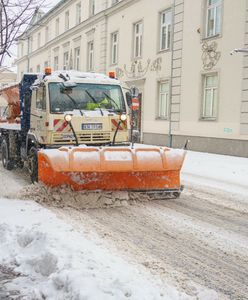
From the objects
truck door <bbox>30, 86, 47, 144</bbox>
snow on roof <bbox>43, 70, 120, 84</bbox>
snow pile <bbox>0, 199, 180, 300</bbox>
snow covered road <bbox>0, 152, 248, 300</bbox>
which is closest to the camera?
snow pile <bbox>0, 199, 180, 300</bbox>

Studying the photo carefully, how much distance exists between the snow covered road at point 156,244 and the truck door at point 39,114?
1.22 m

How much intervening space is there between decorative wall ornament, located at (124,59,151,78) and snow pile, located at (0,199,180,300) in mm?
17953

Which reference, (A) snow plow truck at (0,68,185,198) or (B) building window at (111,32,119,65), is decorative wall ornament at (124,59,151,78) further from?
(A) snow plow truck at (0,68,185,198)

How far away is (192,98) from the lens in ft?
62.3

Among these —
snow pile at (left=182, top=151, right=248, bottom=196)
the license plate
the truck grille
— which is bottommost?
snow pile at (left=182, top=151, right=248, bottom=196)

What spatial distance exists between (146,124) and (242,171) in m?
10.9

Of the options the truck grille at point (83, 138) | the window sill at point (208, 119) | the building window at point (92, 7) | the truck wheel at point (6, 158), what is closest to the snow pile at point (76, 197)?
the truck grille at point (83, 138)

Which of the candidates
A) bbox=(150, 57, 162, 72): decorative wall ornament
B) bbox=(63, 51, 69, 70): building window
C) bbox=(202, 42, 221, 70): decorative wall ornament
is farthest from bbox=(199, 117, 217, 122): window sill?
bbox=(63, 51, 69, 70): building window

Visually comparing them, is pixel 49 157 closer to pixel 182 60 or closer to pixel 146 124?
pixel 182 60

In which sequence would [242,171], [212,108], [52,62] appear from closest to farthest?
[242,171], [212,108], [52,62]

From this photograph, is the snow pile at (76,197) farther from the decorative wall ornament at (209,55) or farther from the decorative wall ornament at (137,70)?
the decorative wall ornament at (137,70)

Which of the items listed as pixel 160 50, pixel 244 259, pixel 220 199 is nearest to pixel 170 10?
pixel 160 50

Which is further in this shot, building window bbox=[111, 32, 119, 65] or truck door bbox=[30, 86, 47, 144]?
building window bbox=[111, 32, 119, 65]

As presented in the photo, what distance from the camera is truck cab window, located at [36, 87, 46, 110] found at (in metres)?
9.23
